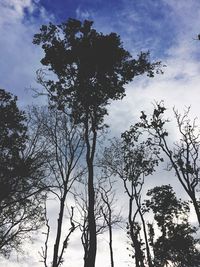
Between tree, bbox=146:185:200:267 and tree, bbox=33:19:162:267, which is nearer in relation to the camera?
tree, bbox=33:19:162:267

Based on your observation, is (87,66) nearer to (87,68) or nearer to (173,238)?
(87,68)

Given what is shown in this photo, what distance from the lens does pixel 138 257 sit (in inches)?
1042

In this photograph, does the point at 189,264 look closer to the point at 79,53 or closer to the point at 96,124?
the point at 96,124

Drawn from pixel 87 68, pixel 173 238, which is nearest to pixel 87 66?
pixel 87 68

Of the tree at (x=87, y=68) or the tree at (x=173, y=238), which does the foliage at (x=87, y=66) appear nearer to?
the tree at (x=87, y=68)

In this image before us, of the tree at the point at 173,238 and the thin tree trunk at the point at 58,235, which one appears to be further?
the tree at the point at 173,238

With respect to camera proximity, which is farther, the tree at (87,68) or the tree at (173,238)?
the tree at (173,238)

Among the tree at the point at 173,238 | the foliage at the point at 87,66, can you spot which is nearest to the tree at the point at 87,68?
the foliage at the point at 87,66

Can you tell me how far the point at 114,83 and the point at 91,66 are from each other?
71.9 inches

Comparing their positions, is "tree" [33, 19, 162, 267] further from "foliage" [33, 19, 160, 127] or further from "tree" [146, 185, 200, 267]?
"tree" [146, 185, 200, 267]

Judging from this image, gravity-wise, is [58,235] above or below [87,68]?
below

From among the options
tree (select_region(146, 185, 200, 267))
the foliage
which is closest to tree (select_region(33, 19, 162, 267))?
the foliage

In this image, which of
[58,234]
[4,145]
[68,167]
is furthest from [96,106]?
[58,234]

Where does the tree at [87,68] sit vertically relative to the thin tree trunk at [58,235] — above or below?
above
